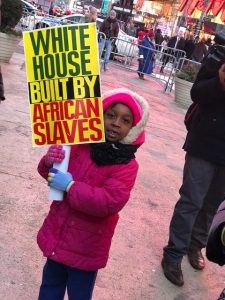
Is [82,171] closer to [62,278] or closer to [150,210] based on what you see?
[62,278]

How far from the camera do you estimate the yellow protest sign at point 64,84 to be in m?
2.27

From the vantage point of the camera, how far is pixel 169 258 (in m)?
3.77

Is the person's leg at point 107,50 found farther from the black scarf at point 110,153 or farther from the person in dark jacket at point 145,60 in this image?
the black scarf at point 110,153

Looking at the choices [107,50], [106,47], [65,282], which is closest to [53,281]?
[65,282]

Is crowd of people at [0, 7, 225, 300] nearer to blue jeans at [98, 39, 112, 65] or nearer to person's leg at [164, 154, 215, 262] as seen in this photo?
person's leg at [164, 154, 215, 262]

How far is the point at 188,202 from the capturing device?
11.8ft

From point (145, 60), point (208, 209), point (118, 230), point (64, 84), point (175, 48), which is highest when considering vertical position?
point (64, 84)

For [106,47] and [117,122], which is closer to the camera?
[117,122]

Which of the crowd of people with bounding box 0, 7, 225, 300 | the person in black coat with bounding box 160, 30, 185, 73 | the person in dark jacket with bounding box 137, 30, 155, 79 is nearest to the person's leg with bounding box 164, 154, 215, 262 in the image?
the crowd of people with bounding box 0, 7, 225, 300

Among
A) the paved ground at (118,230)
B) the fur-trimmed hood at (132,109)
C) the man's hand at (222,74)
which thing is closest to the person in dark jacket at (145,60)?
the paved ground at (118,230)

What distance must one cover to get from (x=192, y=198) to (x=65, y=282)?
1.29 m

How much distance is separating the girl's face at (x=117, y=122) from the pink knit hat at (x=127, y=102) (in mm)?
17

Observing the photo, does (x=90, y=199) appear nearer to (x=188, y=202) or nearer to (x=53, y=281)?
(x=53, y=281)

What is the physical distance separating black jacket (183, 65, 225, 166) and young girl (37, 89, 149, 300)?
104 centimetres
